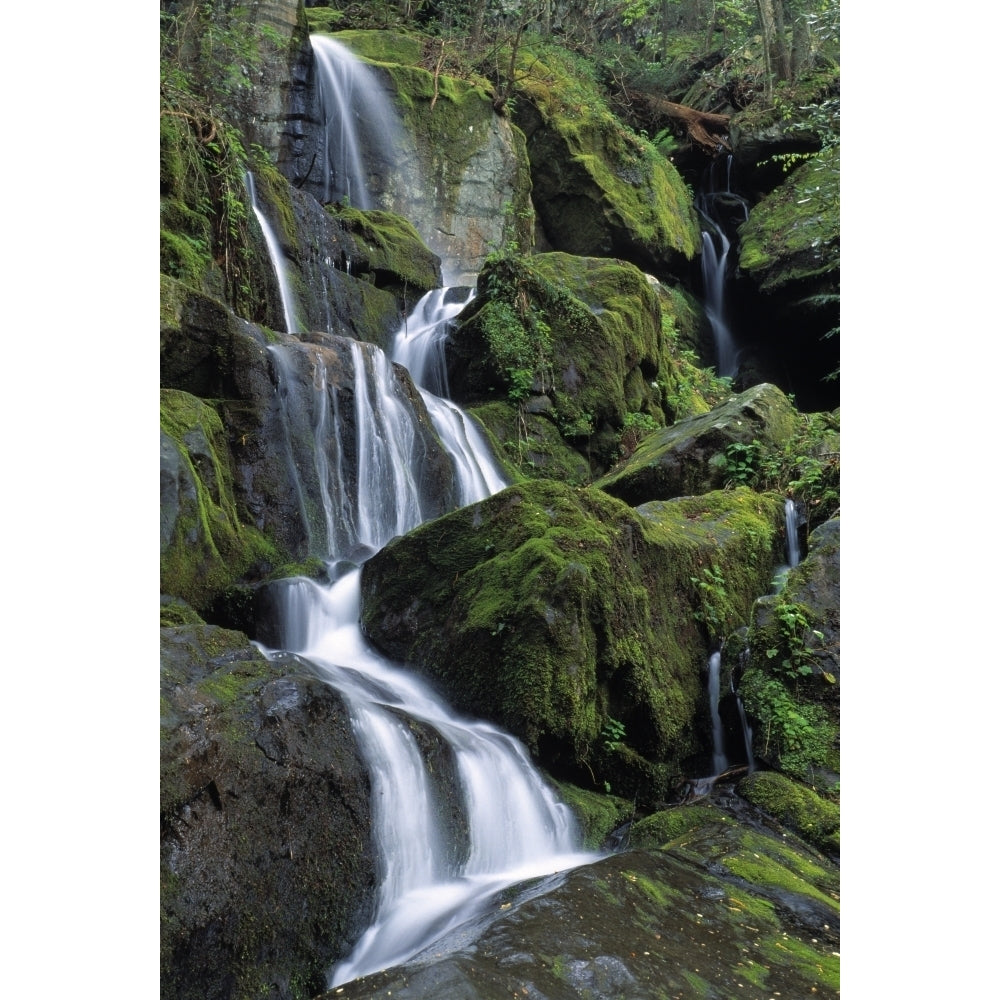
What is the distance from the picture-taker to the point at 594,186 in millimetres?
16781

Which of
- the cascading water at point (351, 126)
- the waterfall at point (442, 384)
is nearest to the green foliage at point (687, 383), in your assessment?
the waterfall at point (442, 384)

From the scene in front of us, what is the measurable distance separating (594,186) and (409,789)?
14422mm

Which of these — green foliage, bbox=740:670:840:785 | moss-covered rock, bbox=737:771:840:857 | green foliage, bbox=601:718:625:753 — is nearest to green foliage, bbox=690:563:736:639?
green foliage, bbox=740:670:840:785

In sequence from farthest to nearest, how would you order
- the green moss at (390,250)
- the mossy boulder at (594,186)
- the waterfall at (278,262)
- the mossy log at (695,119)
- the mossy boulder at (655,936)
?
the mossy log at (695,119)
the mossy boulder at (594,186)
the green moss at (390,250)
the waterfall at (278,262)
the mossy boulder at (655,936)

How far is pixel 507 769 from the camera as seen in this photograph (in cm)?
514

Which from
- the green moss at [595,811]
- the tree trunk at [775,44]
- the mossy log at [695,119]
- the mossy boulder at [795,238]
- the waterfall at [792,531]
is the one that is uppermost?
the tree trunk at [775,44]

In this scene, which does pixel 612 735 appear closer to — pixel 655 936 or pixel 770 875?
pixel 770 875

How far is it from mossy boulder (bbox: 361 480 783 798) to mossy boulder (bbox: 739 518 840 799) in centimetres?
56

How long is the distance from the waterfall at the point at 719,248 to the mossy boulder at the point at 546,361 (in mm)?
5836

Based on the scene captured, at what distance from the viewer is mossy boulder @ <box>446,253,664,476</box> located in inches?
423

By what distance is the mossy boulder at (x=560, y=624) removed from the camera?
18.1 feet

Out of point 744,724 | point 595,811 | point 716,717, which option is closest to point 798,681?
point 744,724

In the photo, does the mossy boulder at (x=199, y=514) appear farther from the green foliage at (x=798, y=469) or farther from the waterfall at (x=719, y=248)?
the waterfall at (x=719, y=248)
